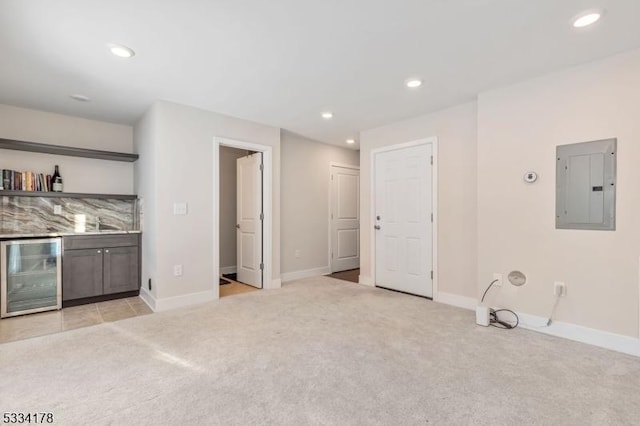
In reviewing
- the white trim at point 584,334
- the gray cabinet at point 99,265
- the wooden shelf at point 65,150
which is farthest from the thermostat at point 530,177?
the wooden shelf at point 65,150

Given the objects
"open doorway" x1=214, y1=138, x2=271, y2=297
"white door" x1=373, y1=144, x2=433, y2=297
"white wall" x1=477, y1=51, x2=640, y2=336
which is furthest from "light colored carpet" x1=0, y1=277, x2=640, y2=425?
"open doorway" x1=214, y1=138, x2=271, y2=297

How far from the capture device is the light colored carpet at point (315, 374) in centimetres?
168

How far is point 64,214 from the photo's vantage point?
159 inches

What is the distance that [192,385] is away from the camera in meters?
1.95

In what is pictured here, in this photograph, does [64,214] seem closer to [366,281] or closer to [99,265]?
[99,265]

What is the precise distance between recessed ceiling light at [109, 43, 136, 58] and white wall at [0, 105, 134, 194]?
2.32 meters

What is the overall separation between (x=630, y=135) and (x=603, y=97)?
386mm

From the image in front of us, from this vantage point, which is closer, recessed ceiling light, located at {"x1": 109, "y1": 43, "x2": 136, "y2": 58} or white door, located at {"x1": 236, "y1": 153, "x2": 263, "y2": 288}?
recessed ceiling light, located at {"x1": 109, "y1": 43, "x2": 136, "y2": 58}

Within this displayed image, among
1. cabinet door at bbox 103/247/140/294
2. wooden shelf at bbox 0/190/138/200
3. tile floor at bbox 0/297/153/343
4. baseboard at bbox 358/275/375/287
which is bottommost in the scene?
tile floor at bbox 0/297/153/343

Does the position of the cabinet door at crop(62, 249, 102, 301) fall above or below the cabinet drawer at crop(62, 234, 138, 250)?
below

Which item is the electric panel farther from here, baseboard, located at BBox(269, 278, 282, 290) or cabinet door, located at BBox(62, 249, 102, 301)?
cabinet door, located at BBox(62, 249, 102, 301)

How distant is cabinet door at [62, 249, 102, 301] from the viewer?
3.59 m

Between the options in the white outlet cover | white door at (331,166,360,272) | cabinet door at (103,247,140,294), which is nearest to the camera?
the white outlet cover

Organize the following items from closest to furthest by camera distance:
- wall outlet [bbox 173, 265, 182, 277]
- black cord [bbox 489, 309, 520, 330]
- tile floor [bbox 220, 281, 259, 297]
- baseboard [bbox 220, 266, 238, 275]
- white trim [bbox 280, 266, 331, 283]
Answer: black cord [bbox 489, 309, 520, 330], wall outlet [bbox 173, 265, 182, 277], tile floor [bbox 220, 281, 259, 297], white trim [bbox 280, 266, 331, 283], baseboard [bbox 220, 266, 238, 275]
